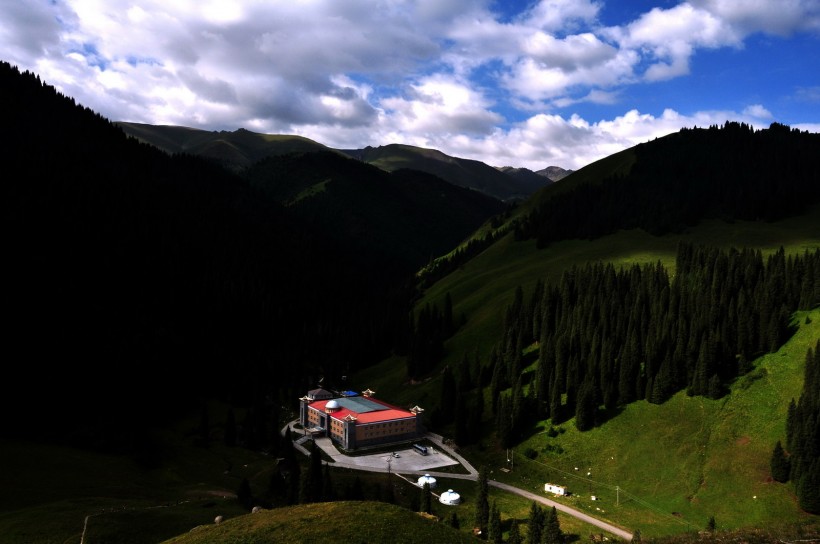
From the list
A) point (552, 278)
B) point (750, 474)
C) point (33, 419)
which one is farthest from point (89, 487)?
point (552, 278)

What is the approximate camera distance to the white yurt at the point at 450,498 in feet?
315

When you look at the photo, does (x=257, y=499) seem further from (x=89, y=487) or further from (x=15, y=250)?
(x=15, y=250)

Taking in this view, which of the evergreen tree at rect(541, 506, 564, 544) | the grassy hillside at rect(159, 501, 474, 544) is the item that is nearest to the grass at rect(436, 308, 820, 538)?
the evergreen tree at rect(541, 506, 564, 544)

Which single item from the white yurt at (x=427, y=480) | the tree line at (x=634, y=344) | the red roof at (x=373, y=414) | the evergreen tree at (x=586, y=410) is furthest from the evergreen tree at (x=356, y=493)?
the evergreen tree at (x=586, y=410)

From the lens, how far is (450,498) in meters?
96.4

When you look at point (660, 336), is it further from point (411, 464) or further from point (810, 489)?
point (411, 464)

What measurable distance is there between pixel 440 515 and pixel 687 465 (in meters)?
46.2

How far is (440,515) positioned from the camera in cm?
9069

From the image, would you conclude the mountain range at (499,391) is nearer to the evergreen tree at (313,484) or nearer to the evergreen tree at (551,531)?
the evergreen tree at (313,484)

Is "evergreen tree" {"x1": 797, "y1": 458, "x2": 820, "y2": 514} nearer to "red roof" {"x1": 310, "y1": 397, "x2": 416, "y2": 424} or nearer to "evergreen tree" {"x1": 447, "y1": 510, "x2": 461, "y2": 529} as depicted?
"evergreen tree" {"x1": 447, "y1": 510, "x2": 461, "y2": 529}

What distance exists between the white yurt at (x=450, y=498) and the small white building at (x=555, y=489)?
57.5 feet

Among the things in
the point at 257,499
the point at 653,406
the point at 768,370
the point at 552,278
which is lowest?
the point at 257,499

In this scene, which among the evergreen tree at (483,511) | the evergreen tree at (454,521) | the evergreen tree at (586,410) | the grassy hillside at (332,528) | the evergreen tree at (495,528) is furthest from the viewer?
the evergreen tree at (586,410)

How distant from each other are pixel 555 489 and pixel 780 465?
120 ft
